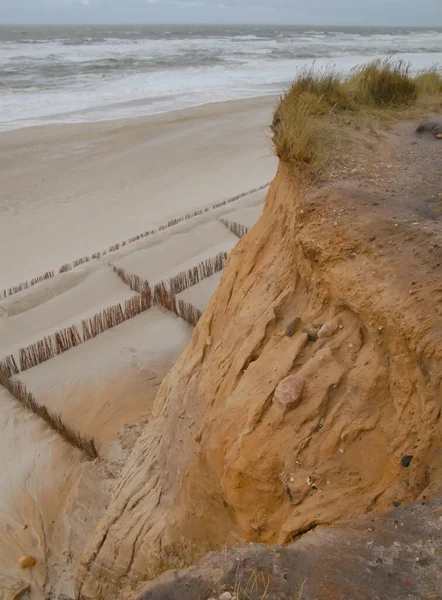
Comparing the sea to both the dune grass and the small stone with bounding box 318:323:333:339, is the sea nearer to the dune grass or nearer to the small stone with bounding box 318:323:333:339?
the dune grass

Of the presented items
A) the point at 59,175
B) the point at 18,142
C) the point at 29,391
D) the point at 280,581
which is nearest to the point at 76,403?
the point at 29,391

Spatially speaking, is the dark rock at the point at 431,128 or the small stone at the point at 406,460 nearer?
the small stone at the point at 406,460

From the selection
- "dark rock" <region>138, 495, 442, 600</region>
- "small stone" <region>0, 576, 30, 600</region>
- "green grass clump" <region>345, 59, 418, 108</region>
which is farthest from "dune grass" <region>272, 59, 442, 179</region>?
"small stone" <region>0, 576, 30, 600</region>

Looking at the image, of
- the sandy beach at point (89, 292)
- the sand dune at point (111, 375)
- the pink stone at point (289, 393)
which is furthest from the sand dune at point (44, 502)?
the pink stone at point (289, 393)

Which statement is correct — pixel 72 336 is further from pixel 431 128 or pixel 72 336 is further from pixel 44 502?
pixel 431 128

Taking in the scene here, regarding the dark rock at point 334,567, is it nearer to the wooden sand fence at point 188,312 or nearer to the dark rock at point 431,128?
the dark rock at point 431,128

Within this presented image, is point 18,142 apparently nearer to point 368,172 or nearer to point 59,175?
point 59,175
